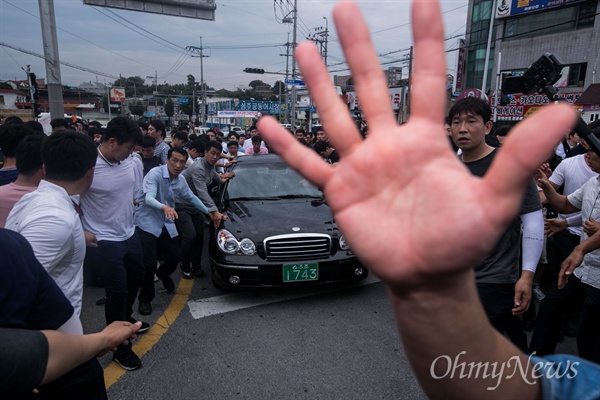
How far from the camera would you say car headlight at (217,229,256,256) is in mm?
3930

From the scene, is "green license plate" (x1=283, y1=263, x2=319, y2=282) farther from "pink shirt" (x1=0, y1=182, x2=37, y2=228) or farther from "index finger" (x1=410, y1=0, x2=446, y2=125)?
"index finger" (x1=410, y1=0, x2=446, y2=125)

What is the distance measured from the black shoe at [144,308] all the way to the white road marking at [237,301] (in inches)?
15.6

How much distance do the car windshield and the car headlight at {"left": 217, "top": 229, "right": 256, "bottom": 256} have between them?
3.17 ft

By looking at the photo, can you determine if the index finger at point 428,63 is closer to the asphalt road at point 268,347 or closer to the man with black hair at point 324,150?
the asphalt road at point 268,347

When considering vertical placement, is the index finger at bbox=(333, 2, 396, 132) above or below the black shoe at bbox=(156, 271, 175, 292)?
above

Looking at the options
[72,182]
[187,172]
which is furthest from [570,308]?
[187,172]

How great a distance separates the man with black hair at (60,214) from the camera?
Result: 166 cm

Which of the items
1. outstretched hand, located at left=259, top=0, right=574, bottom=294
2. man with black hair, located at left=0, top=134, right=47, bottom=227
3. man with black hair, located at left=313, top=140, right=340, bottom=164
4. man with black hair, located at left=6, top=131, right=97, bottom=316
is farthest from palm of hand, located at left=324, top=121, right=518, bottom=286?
man with black hair, located at left=313, top=140, right=340, bottom=164

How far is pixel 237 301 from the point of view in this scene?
13.3 feet

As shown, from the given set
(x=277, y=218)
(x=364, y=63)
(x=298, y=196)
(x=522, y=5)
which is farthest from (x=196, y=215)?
(x=522, y=5)

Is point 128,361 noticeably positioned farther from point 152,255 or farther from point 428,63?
point 428,63

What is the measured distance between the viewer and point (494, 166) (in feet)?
2.46

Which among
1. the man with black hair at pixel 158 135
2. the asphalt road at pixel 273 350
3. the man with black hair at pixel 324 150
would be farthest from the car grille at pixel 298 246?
the man with black hair at pixel 324 150

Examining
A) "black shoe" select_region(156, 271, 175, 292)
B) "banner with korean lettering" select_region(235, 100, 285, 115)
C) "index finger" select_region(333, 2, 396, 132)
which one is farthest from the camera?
"banner with korean lettering" select_region(235, 100, 285, 115)
